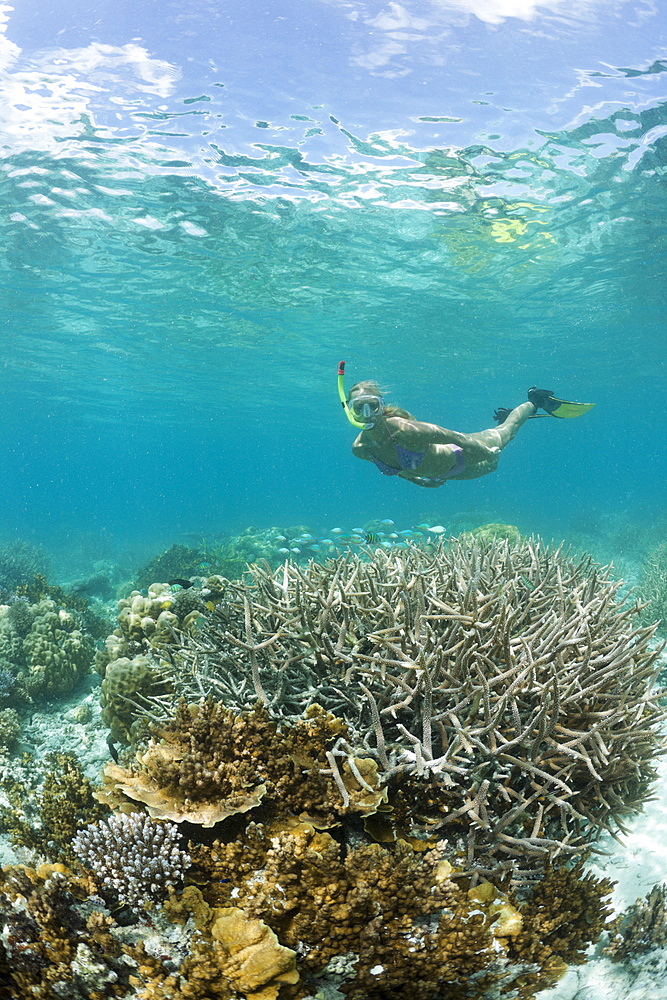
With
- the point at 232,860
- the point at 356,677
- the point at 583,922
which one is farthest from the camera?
the point at 356,677

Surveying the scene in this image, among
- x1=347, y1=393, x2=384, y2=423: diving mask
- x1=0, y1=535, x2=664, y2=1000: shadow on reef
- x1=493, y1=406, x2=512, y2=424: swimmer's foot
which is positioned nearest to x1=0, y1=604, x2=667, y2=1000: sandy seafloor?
x1=0, y1=535, x2=664, y2=1000: shadow on reef

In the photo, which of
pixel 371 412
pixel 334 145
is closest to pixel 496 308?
pixel 334 145

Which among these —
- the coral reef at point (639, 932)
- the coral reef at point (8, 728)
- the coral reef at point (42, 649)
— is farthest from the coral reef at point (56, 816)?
the coral reef at point (639, 932)

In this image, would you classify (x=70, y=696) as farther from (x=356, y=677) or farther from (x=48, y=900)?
(x=356, y=677)

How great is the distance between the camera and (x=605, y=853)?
9.94ft

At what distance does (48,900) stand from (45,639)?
17.4 feet

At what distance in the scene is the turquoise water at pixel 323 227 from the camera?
12.0 metres

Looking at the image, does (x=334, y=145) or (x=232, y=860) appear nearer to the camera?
(x=232, y=860)

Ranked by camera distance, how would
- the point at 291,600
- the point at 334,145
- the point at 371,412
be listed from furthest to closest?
the point at 334,145 → the point at 371,412 → the point at 291,600

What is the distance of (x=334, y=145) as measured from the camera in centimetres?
1362

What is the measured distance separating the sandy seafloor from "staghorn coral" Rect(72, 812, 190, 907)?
1.45 meters

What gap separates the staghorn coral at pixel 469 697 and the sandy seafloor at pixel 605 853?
497 millimetres

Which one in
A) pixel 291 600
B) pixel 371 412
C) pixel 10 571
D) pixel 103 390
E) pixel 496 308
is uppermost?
pixel 103 390

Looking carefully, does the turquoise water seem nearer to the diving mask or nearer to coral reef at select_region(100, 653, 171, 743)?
the diving mask
